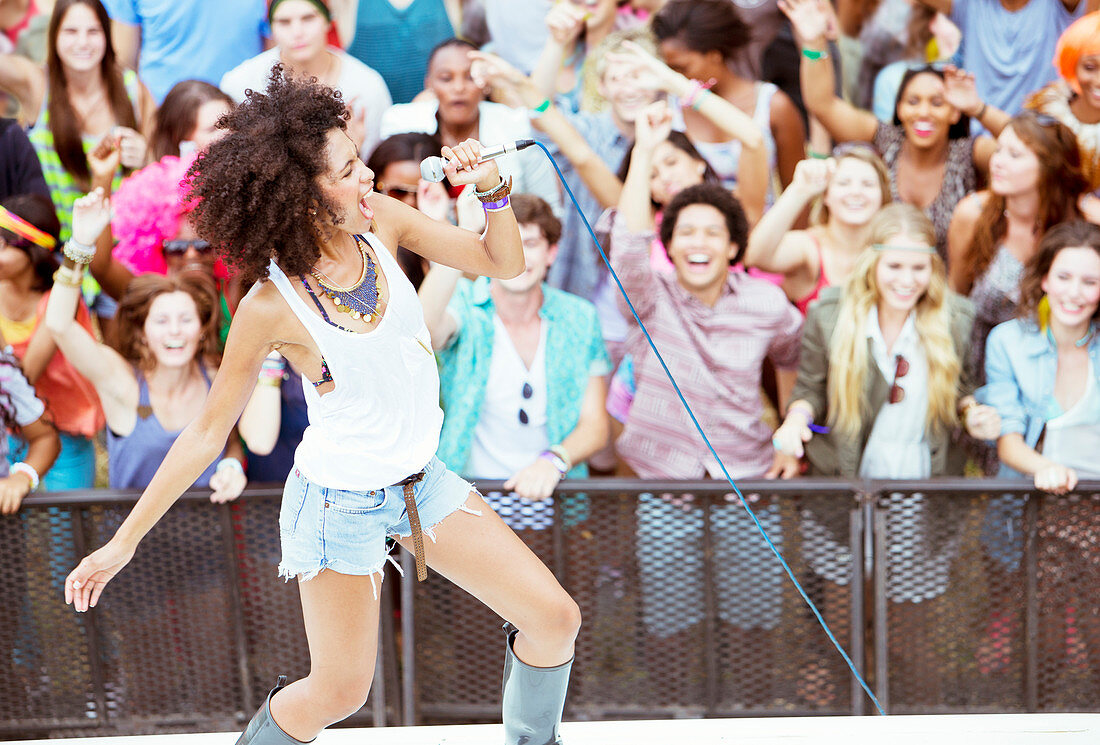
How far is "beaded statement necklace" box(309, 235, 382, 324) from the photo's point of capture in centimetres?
175

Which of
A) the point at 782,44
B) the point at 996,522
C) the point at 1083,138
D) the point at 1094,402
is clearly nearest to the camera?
the point at 996,522

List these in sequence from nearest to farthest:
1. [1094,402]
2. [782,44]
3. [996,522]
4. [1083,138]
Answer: [996,522] < [1094,402] < [1083,138] < [782,44]

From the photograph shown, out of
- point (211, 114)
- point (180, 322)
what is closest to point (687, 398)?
point (180, 322)

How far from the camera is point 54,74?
3100mm

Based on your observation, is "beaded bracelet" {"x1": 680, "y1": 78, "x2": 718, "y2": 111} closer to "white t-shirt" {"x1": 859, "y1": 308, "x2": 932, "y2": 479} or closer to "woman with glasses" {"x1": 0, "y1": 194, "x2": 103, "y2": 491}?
"white t-shirt" {"x1": 859, "y1": 308, "x2": 932, "y2": 479}

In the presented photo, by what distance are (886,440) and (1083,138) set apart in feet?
3.70

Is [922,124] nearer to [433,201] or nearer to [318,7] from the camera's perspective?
[433,201]

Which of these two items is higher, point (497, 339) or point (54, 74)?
point (54, 74)

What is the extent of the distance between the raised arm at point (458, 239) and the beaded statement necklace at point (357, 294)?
0.47 feet

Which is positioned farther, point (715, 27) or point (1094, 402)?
point (715, 27)

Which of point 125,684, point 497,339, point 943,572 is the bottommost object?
point 125,684

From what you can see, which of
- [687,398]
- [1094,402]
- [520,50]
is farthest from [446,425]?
[1094,402]

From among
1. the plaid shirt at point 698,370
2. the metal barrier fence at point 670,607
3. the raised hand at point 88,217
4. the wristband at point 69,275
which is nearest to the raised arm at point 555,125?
the plaid shirt at point 698,370

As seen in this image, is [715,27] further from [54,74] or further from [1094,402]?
[54,74]
